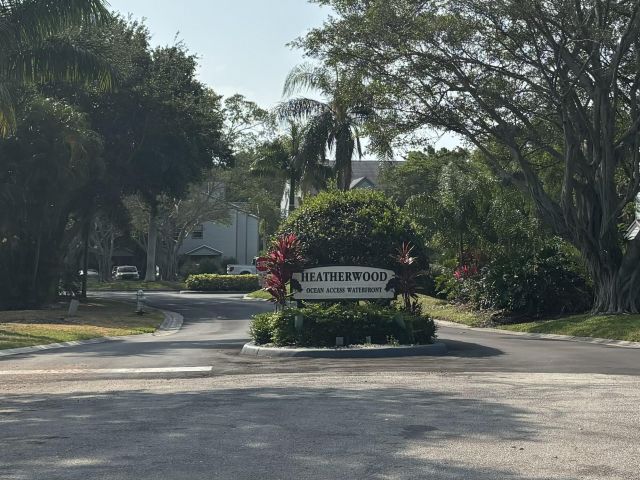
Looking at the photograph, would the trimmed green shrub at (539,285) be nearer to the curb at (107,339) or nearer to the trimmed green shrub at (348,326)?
the trimmed green shrub at (348,326)

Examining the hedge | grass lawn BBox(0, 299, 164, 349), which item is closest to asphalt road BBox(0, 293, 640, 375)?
grass lawn BBox(0, 299, 164, 349)

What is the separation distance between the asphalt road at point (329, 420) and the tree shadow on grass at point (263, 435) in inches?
0.7

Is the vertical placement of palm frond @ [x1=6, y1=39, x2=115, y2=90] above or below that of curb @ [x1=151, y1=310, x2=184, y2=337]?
above

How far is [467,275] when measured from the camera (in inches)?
1324

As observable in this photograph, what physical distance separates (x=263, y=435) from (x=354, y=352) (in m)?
8.96

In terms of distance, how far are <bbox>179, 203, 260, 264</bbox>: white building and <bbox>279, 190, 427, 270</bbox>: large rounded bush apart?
2558 inches

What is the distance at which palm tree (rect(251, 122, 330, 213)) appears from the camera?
1741 inches

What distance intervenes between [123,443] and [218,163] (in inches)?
1562

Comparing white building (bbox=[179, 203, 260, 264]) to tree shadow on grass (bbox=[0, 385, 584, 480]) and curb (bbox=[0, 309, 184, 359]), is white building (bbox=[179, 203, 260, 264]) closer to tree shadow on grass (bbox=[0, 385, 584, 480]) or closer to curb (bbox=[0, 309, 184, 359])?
curb (bbox=[0, 309, 184, 359])

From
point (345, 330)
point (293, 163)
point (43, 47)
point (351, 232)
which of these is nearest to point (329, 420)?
point (345, 330)

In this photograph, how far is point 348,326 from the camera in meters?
18.2

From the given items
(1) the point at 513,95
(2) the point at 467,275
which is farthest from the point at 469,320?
(1) the point at 513,95

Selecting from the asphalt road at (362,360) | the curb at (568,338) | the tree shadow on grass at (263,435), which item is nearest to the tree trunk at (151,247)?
the curb at (568,338)

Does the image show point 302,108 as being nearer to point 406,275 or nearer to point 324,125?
point 324,125
